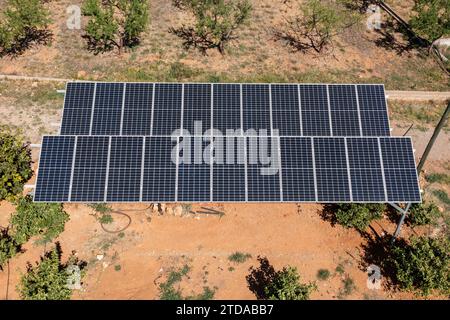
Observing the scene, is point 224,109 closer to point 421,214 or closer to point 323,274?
point 323,274

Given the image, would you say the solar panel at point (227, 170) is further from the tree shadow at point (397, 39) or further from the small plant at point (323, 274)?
the tree shadow at point (397, 39)

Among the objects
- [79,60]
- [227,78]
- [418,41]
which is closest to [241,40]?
[227,78]

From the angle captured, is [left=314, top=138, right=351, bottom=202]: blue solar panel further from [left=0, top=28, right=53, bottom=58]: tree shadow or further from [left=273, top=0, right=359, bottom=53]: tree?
[left=0, top=28, right=53, bottom=58]: tree shadow

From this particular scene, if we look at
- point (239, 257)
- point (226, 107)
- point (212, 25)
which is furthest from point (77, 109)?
point (212, 25)

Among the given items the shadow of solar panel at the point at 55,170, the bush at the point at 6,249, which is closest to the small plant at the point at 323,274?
the shadow of solar panel at the point at 55,170

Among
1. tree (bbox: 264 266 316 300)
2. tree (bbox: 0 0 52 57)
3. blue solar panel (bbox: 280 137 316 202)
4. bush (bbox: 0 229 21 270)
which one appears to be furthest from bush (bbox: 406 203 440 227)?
tree (bbox: 0 0 52 57)

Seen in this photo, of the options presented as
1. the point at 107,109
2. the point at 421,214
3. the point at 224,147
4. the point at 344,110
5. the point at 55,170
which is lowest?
the point at 421,214
